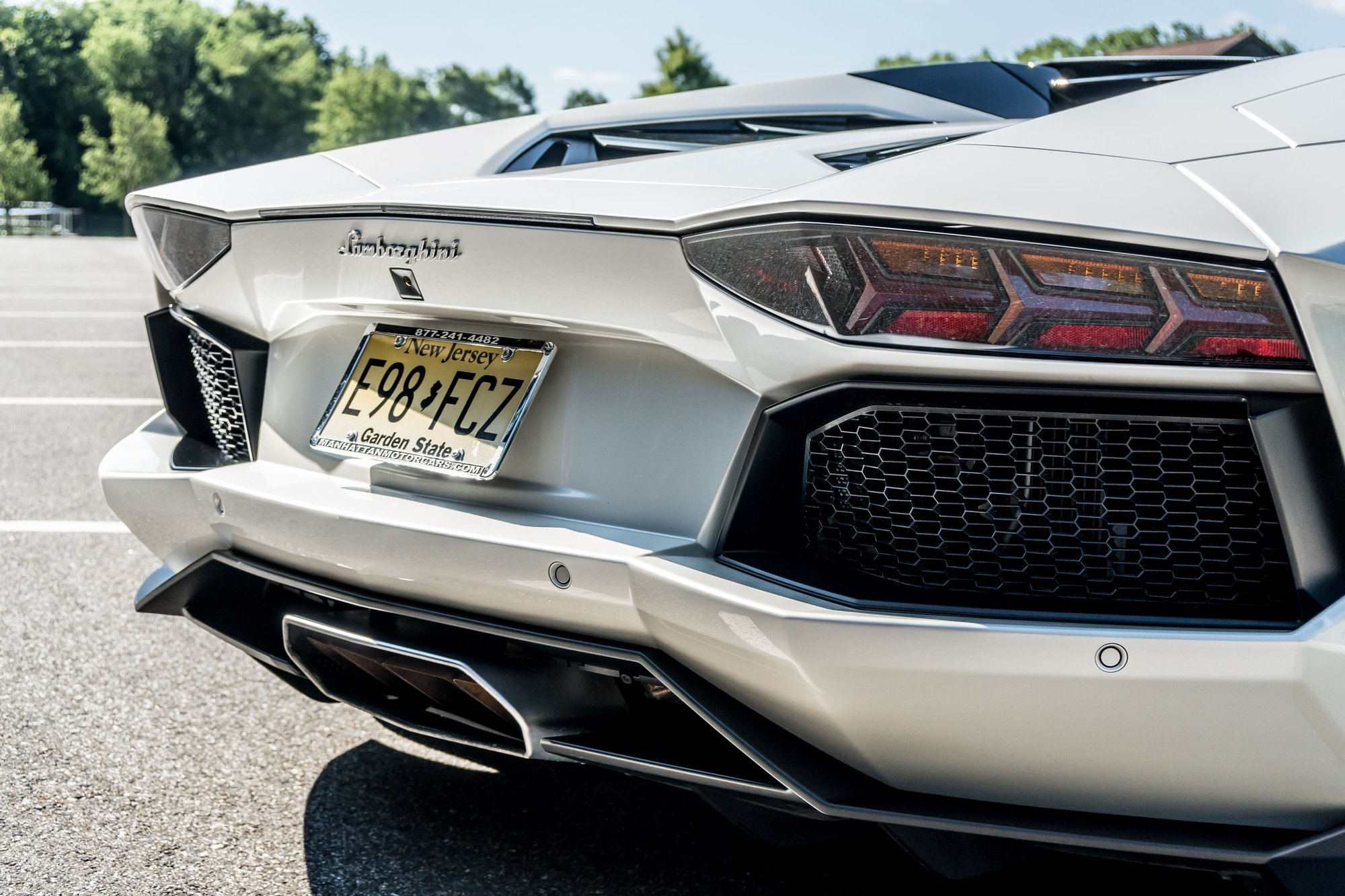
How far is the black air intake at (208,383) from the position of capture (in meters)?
2.07

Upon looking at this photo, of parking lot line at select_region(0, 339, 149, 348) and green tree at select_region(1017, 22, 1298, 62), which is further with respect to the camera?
Result: green tree at select_region(1017, 22, 1298, 62)

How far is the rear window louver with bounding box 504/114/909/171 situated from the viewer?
7.27 ft

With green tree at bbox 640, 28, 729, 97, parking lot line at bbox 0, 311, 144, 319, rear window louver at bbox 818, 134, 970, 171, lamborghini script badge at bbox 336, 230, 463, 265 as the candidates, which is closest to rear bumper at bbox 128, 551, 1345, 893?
lamborghini script badge at bbox 336, 230, 463, 265

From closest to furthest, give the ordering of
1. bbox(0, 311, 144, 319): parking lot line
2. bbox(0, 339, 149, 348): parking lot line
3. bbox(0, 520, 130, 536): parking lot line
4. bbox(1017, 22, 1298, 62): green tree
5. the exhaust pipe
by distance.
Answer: the exhaust pipe → bbox(0, 520, 130, 536): parking lot line → bbox(0, 339, 149, 348): parking lot line → bbox(0, 311, 144, 319): parking lot line → bbox(1017, 22, 1298, 62): green tree

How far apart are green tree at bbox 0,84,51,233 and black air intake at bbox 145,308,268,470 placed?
57.0 m

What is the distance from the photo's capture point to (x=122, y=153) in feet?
220

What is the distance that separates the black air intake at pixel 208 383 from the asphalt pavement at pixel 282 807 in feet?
2.09

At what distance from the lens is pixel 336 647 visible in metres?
1.81

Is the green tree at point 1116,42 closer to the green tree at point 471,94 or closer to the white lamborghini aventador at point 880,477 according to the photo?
the white lamborghini aventador at point 880,477

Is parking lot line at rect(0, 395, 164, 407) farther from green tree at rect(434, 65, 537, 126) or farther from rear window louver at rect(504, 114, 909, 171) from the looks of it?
green tree at rect(434, 65, 537, 126)

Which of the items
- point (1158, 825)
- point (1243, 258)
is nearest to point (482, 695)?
point (1158, 825)

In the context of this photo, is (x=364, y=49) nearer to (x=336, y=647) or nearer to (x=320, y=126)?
(x=320, y=126)

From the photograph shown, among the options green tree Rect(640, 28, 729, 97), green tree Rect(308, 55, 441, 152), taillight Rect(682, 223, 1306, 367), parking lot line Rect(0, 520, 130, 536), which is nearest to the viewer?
taillight Rect(682, 223, 1306, 367)

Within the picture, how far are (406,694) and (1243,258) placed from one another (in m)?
1.34
